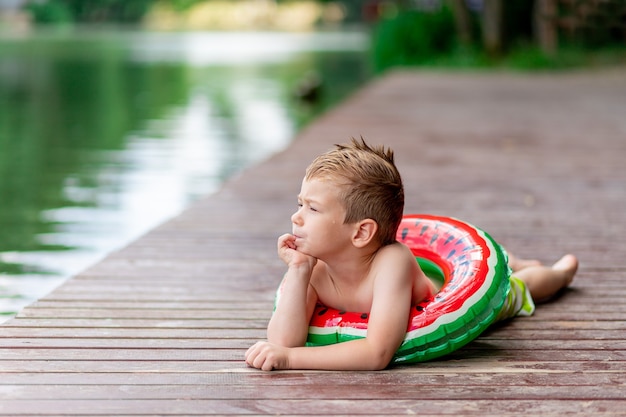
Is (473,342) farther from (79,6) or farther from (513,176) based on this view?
(79,6)

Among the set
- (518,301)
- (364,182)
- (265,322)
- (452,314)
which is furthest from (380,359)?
(518,301)

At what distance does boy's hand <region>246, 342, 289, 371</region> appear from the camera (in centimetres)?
296

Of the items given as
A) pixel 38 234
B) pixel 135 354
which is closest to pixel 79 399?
pixel 135 354

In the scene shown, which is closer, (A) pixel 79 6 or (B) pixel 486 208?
(B) pixel 486 208

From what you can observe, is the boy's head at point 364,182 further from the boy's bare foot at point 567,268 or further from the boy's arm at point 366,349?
the boy's bare foot at point 567,268

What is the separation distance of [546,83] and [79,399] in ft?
48.0

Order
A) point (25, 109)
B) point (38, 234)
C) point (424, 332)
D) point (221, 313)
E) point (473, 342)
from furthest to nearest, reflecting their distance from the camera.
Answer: point (25, 109), point (38, 234), point (221, 313), point (473, 342), point (424, 332)

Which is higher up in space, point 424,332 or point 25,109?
point 424,332

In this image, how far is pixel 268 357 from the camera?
2.96 metres

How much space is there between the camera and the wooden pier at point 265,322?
274cm

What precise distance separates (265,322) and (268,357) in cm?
61

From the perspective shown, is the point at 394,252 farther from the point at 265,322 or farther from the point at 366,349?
the point at 265,322

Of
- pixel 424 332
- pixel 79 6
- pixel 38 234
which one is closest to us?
pixel 424 332

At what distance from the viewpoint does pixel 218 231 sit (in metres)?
5.23
